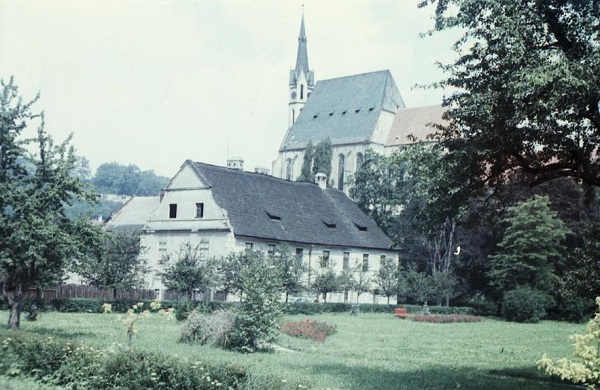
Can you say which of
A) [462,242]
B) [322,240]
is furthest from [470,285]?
[322,240]

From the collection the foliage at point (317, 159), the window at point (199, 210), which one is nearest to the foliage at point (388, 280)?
the window at point (199, 210)

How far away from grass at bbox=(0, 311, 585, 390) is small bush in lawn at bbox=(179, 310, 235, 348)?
0.72 m

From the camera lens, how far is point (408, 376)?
51.3 feet

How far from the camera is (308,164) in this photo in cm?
8575

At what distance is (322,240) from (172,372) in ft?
136

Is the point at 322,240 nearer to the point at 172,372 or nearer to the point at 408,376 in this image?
the point at 408,376

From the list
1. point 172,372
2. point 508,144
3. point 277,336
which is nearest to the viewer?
point 172,372

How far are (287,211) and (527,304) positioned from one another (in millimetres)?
20042

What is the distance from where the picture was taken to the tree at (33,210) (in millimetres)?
18438

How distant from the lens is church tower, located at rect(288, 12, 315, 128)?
339ft

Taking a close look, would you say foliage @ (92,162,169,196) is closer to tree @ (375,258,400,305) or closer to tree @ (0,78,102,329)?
tree @ (375,258,400,305)

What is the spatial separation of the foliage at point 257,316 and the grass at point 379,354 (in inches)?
31.6

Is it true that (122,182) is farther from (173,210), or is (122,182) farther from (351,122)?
(173,210)

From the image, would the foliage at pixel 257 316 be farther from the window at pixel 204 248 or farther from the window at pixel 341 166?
the window at pixel 341 166
